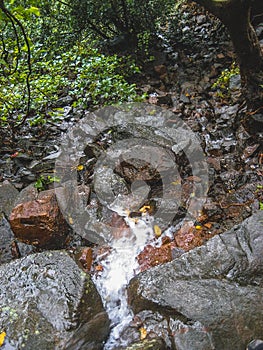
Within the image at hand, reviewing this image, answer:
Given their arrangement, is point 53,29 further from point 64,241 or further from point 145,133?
point 64,241

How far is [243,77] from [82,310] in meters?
4.48

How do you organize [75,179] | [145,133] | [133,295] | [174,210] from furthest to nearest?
[145,133] → [75,179] → [174,210] → [133,295]

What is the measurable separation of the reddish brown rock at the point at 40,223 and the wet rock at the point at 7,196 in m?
0.40

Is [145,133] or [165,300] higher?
[145,133]

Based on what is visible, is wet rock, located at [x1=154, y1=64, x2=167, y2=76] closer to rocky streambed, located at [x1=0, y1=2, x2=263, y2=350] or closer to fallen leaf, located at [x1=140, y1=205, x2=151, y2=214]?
rocky streambed, located at [x1=0, y1=2, x2=263, y2=350]

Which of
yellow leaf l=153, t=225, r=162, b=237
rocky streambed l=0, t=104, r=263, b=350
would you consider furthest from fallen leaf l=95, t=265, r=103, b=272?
yellow leaf l=153, t=225, r=162, b=237

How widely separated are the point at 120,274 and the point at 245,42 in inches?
157

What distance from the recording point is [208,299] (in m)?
2.96

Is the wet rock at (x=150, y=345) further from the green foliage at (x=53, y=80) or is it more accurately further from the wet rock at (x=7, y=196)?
the green foliage at (x=53, y=80)

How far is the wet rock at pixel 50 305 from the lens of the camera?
2883 millimetres

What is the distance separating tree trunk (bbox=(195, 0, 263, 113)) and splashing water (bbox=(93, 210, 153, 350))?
2.84 meters

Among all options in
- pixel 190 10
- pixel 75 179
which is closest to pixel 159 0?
pixel 190 10

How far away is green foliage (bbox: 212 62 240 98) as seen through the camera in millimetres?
6445

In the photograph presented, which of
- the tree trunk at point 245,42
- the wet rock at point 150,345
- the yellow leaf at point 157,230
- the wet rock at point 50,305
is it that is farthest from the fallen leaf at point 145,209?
the tree trunk at point 245,42
